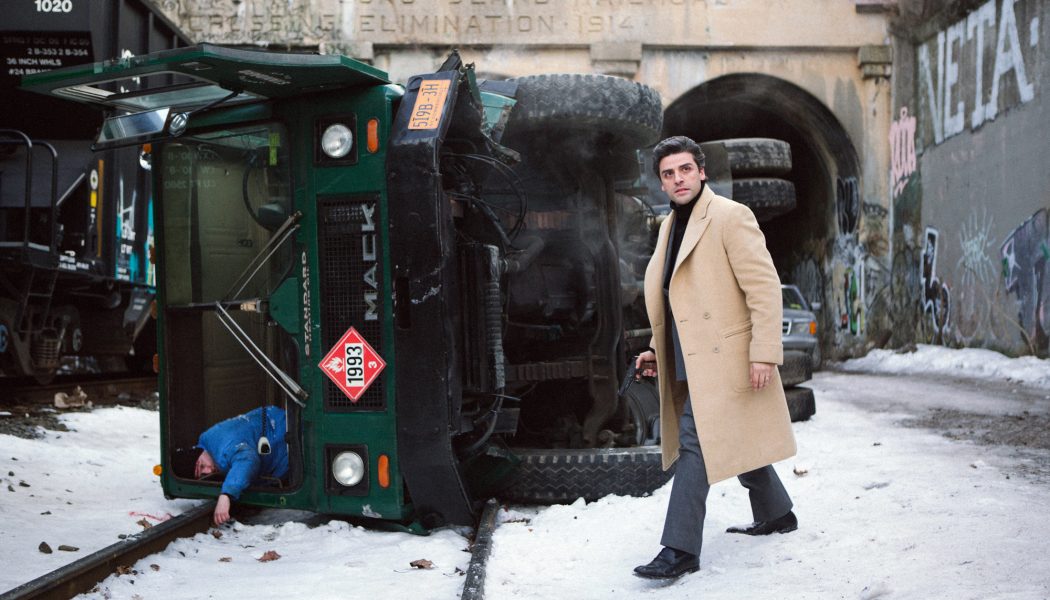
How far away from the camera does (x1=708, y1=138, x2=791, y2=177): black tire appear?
947cm

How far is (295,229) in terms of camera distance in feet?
16.0

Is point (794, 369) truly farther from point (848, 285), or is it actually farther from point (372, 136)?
point (848, 285)

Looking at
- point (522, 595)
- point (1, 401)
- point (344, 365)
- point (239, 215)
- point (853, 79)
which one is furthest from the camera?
point (853, 79)

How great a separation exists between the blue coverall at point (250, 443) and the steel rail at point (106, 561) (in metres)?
0.32

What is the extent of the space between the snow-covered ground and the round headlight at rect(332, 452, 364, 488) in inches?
11.7

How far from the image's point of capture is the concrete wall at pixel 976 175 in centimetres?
1488

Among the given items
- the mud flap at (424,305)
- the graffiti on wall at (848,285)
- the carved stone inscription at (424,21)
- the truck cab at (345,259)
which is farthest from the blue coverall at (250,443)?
the graffiti on wall at (848,285)

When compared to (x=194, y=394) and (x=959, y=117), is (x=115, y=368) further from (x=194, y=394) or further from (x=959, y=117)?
(x=959, y=117)

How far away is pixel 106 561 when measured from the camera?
3998 mm

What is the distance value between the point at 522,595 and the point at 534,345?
103 inches

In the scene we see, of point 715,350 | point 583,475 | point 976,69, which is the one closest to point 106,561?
point 583,475

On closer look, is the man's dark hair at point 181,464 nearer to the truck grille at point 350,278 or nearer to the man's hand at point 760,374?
the truck grille at point 350,278

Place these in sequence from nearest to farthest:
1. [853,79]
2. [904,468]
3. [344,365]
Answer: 1. [344,365]
2. [904,468]
3. [853,79]

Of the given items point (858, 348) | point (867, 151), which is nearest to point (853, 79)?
point (867, 151)
